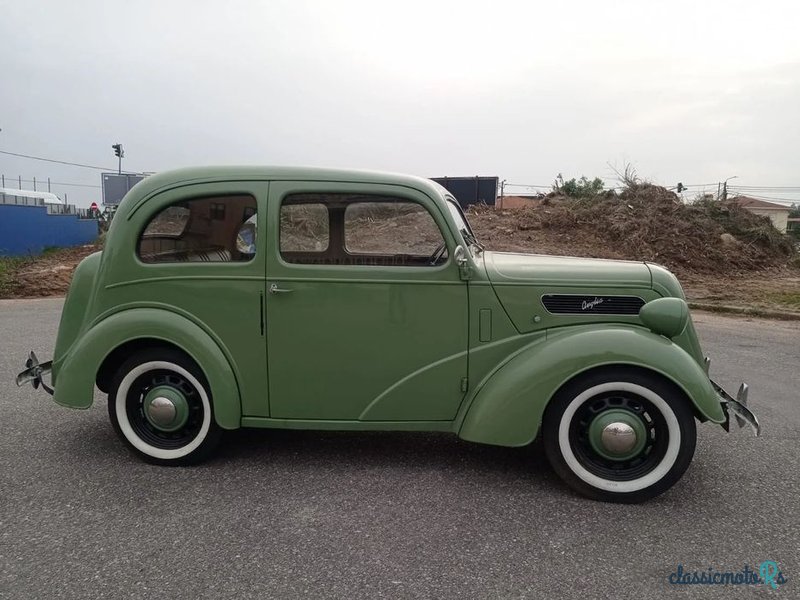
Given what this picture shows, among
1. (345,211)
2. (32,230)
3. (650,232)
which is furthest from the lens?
(32,230)

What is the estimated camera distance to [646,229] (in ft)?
45.0

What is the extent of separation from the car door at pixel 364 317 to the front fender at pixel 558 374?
8.6 inches

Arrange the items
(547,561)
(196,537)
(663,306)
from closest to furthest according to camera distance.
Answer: (547,561)
(196,537)
(663,306)

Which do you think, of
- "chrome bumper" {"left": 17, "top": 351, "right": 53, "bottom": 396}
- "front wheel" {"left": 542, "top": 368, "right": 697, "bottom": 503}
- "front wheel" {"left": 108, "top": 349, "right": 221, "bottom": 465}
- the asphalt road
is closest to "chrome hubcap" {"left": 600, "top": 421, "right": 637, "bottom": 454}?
"front wheel" {"left": 542, "top": 368, "right": 697, "bottom": 503}

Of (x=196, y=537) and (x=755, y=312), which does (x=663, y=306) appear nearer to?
(x=196, y=537)

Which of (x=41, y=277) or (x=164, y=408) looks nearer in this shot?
(x=164, y=408)

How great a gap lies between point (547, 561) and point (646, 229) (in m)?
12.8

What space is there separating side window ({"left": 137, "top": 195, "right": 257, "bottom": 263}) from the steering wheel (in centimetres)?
109

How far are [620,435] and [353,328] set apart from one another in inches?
62.4

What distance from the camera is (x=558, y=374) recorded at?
3037mm

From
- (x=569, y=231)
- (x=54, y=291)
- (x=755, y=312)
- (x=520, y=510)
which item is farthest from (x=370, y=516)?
(x=569, y=231)
